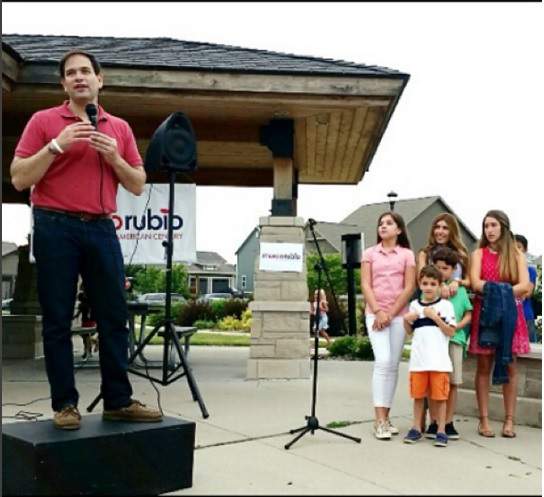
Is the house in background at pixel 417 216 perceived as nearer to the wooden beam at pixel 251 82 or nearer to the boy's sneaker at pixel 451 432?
the wooden beam at pixel 251 82

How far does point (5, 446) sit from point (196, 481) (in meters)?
0.94

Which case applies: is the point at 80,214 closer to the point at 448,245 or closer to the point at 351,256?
the point at 448,245

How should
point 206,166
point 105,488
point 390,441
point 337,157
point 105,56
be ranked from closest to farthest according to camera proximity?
point 105,488
point 390,441
point 105,56
point 337,157
point 206,166

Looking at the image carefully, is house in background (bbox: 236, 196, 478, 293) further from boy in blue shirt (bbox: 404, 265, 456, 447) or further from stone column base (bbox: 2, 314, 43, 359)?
boy in blue shirt (bbox: 404, 265, 456, 447)

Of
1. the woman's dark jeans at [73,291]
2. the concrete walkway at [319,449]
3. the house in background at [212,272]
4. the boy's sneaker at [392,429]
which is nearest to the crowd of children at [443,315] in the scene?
the boy's sneaker at [392,429]

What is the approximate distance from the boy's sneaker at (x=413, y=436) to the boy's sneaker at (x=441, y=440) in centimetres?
12

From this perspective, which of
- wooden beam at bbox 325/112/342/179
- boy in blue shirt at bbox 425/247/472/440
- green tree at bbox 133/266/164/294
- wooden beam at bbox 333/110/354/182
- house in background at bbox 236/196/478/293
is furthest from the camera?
house in background at bbox 236/196/478/293

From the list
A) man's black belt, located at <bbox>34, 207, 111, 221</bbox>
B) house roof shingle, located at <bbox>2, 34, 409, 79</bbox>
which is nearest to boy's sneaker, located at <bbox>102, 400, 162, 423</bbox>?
man's black belt, located at <bbox>34, 207, 111, 221</bbox>

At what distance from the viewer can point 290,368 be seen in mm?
7461

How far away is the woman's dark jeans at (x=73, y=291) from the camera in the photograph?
3188mm

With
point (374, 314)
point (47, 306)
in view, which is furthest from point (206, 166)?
point (47, 306)

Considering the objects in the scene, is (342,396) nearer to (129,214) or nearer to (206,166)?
(129,214)

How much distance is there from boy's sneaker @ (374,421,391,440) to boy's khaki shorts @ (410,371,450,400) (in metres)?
0.28

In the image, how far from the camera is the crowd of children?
4500 millimetres
